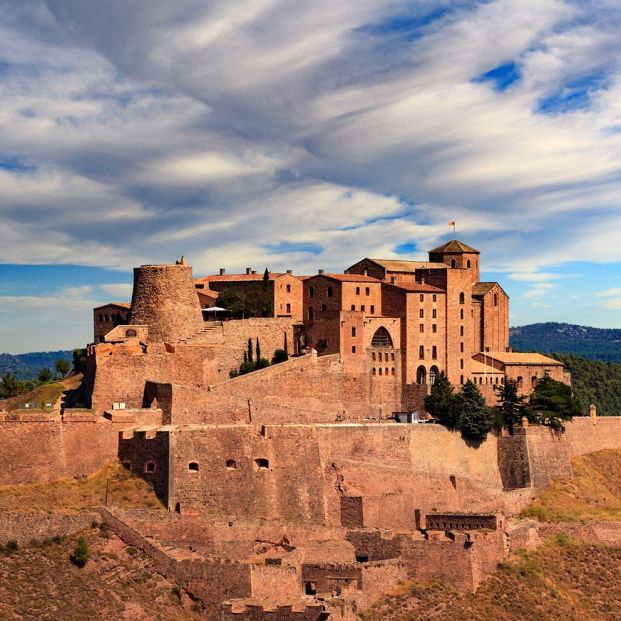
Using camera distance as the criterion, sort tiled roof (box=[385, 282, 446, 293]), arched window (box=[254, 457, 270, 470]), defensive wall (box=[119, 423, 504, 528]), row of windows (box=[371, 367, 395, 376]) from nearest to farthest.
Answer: defensive wall (box=[119, 423, 504, 528]), arched window (box=[254, 457, 270, 470]), row of windows (box=[371, 367, 395, 376]), tiled roof (box=[385, 282, 446, 293])

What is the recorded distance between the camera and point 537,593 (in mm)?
48500

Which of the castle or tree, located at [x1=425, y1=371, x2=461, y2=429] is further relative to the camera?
tree, located at [x1=425, y1=371, x2=461, y2=429]

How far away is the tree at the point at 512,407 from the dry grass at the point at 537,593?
978cm

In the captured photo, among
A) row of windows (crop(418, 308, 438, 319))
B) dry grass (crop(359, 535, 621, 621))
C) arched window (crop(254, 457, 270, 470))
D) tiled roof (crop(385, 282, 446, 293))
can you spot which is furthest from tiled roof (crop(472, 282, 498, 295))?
arched window (crop(254, 457, 270, 470))

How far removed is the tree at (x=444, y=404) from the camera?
59.9 meters

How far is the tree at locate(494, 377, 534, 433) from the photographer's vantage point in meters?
63.6

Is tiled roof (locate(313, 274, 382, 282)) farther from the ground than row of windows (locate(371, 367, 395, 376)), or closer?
farther from the ground

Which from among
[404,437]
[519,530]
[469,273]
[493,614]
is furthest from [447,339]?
[493,614]

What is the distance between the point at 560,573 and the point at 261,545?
43.4 feet

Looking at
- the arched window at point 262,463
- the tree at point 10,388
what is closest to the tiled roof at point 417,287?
the arched window at point 262,463

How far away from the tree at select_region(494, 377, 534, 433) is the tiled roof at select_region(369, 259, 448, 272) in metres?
8.43

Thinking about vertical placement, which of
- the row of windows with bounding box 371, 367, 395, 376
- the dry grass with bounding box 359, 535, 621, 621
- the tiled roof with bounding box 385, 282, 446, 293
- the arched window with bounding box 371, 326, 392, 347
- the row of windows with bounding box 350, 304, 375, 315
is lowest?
the dry grass with bounding box 359, 535, 621, 621

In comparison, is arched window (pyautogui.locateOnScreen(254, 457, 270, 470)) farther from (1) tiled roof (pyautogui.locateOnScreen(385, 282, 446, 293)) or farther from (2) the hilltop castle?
(1) tiled roof (pyautogui.locateOnScreen(385, 282, 446, 293))

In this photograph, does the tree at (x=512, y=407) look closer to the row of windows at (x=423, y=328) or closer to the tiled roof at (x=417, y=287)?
the row of windows at (x=423, y=328)
